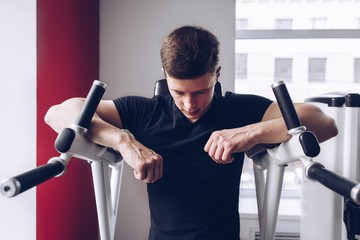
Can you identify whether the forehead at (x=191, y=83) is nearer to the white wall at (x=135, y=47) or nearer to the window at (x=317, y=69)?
the white wall at (x=135, y=47)

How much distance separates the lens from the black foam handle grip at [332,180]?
2.33 ft

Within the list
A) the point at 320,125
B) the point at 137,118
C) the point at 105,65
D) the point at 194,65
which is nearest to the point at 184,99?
the point at 194,65

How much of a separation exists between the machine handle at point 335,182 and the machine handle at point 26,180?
24.0 inches

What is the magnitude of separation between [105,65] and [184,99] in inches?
55.7

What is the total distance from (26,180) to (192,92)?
660 millimetres

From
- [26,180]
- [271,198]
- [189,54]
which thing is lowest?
[271,198]

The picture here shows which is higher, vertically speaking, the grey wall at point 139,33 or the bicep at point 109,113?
the grey wall at point 139,33

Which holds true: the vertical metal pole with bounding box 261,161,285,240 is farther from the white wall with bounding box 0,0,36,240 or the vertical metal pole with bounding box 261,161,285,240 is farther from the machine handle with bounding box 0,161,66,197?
the white wall with bounding box 0,0,36,240

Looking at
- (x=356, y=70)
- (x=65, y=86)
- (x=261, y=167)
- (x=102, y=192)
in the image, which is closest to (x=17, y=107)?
(x=65, y=86)

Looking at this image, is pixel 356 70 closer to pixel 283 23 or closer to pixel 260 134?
pixel 283 23

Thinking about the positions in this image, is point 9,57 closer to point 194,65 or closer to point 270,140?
point 194,65

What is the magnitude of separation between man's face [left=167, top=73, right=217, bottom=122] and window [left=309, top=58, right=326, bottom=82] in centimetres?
148

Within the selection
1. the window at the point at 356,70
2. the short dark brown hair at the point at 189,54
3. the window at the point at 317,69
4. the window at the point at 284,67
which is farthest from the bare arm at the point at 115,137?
the window at the point at 356,70

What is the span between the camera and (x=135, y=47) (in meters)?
2.55
